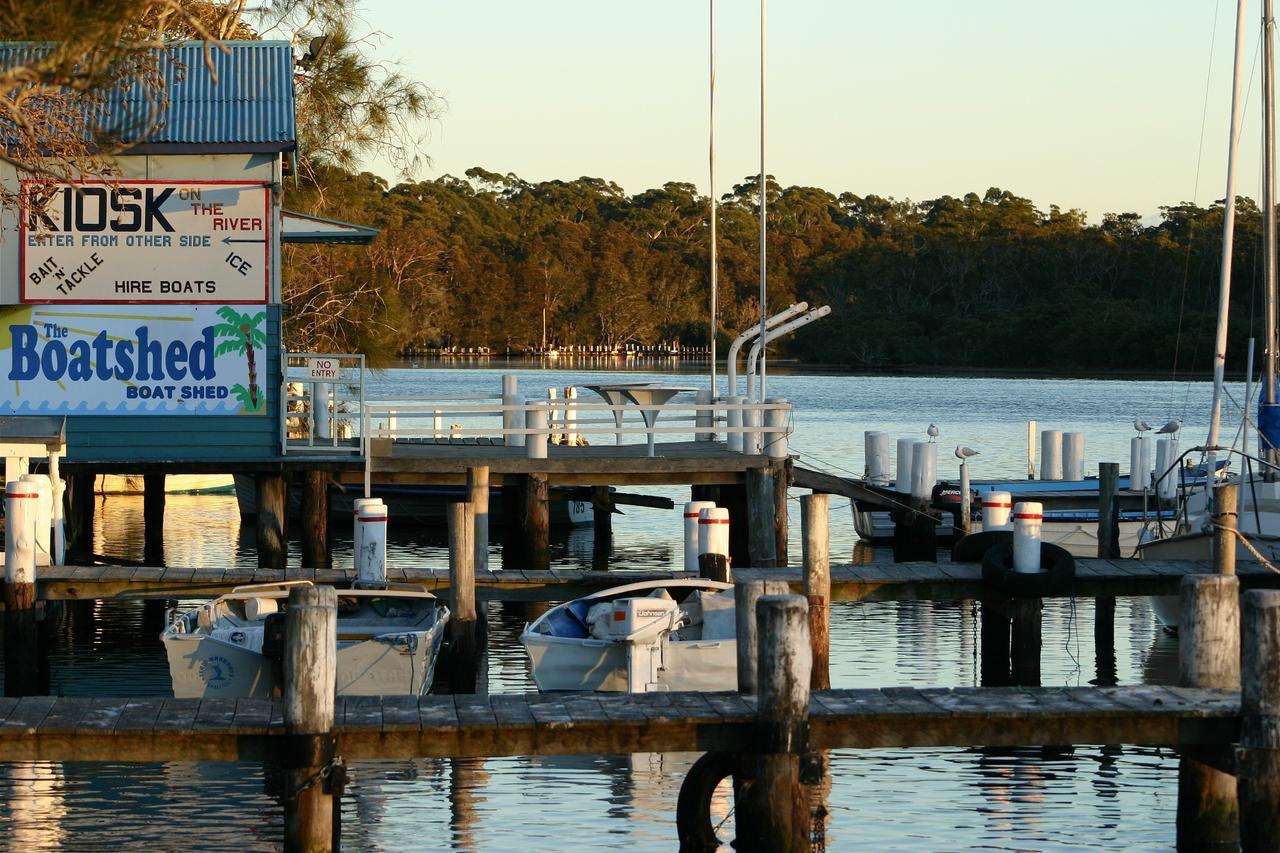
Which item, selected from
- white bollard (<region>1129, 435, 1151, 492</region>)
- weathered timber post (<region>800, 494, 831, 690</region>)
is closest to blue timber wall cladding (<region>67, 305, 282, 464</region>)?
weathered timber post (<region>800, 494, 831, 690</region>)

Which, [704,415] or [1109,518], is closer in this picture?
[1109,518]

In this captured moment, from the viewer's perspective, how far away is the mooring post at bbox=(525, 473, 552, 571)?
2386 centimetres

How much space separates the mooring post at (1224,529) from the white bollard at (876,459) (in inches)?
526

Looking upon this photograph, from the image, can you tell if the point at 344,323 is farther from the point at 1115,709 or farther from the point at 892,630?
the point at 1115,709

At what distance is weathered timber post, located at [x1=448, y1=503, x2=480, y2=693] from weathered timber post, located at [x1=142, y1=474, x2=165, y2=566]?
11177mm

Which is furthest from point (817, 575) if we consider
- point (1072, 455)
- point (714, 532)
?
point (1072, 455)

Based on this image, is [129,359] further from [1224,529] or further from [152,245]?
[1224,529]

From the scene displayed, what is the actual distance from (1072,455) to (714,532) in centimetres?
1455

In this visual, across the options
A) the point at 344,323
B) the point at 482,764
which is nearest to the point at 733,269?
the point at 344,323

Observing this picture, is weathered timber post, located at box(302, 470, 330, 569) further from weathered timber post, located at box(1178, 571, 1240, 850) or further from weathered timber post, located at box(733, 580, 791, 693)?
weathered timber post, located at box(1178, 571, 1240, 850)

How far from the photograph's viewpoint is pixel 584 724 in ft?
37.3

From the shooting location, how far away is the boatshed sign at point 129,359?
71.3 ft

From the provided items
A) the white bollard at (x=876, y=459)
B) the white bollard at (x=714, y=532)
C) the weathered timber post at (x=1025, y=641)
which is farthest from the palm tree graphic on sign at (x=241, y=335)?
the white bollard at (x=876, y=459)

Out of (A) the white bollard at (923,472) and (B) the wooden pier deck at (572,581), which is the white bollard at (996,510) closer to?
(B) the wooden pier deck at (572,581)
